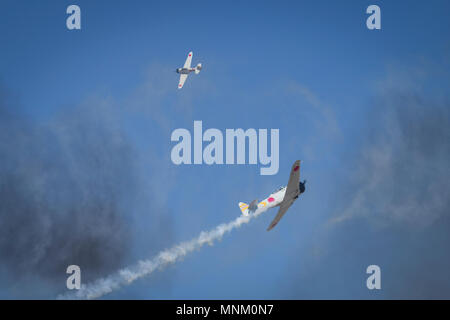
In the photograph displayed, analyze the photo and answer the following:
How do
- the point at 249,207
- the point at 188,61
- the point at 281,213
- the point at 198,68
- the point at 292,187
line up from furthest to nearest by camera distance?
the point at 188,61 < the point at 198,68 < the point at 281,213 < the point at 292,187 < the point at 249,207

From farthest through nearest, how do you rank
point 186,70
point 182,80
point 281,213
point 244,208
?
point 182,80 → point 186,70 → point 244,208 → point 281,213

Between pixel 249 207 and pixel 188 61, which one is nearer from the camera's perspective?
pixel 249 207

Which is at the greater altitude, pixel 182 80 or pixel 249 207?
pixel 182 80

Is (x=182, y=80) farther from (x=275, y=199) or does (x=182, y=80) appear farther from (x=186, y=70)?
(x=275, y=199)

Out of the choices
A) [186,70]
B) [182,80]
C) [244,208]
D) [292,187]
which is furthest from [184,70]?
[292,187]

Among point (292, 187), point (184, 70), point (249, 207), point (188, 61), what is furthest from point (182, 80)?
point (292, 187)

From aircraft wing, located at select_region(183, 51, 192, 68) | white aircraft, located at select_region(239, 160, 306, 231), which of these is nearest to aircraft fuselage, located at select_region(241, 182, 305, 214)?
white aircraft, located at select_region(239, 160, 306, 231)

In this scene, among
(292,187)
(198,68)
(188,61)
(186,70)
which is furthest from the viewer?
(188,61)

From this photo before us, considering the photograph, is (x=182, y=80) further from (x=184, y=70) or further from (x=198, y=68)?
(x=198, y=68)

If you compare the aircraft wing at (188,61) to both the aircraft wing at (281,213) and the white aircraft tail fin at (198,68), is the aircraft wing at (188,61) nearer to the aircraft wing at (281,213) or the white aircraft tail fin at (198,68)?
the white aircraft tail fin at (198,68)
